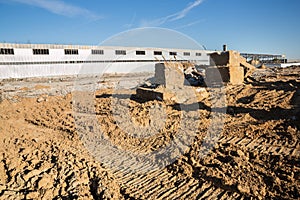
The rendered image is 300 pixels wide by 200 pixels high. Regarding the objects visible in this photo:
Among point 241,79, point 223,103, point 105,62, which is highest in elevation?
point 105,62

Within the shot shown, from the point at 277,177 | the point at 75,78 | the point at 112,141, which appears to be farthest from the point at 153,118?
the point at 75,78

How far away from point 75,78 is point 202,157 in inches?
778

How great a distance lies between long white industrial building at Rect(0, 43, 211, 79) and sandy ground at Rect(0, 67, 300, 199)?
29.7ft

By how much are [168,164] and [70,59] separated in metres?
20.0

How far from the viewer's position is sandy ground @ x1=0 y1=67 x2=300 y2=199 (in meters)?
3.58

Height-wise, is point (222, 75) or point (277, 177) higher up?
point (222, 75)

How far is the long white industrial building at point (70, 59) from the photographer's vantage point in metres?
18.8

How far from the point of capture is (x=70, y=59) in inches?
A: 861

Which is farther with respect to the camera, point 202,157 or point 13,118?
point 13,118

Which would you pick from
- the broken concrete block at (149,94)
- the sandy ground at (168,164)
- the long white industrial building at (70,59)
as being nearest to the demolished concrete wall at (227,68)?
the sandy ground at (168,164)

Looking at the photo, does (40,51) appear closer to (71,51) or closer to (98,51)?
(71,51)

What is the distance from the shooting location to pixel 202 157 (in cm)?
442

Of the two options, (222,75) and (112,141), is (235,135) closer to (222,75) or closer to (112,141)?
(112,141)

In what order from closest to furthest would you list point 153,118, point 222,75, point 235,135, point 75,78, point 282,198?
point 282,198 < point 235,135 < point 153,118 < point 222,75 < point 75,78
